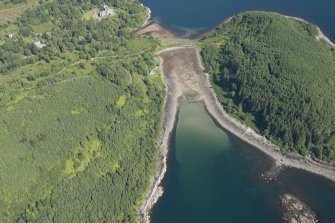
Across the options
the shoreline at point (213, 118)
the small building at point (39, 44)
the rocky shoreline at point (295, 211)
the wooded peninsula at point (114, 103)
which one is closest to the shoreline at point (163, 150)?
the shoreline at point (213, 118)

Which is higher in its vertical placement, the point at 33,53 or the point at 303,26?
the point at 303,26

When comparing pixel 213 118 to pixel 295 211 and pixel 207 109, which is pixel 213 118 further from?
pixel 295 211

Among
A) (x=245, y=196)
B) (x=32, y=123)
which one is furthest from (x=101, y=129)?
(x=245, y=196)

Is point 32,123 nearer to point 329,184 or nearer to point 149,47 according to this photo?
point 149,47

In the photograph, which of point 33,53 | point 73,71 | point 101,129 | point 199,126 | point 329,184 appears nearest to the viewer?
point 329,184

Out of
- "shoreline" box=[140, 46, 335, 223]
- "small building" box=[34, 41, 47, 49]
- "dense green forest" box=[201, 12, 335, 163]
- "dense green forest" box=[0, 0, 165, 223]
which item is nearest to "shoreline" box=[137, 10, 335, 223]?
"shoreline" box=[140, 46, 335, 223]

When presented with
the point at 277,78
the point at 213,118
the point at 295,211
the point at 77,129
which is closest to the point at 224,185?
the point at 295,211

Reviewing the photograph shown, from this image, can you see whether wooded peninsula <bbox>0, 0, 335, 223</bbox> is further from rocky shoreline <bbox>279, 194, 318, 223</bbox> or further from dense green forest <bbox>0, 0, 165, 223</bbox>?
rocky shoreline <bbox>279, 194, 318, 223</bbox>
